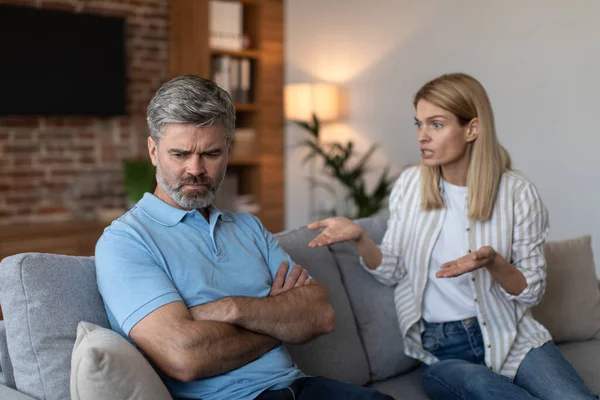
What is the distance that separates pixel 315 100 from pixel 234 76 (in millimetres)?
715

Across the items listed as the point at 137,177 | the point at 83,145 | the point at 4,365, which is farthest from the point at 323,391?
the point at 83,145

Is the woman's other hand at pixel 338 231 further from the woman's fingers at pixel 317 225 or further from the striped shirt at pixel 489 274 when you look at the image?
the striped shirt at pixel 489 274

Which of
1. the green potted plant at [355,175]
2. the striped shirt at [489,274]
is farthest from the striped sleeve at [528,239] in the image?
the green potted plant at [355,175]

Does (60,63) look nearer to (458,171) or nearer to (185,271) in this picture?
(458,171)

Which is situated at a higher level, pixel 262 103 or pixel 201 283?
pixel 262 103

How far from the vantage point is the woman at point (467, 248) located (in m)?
2.17

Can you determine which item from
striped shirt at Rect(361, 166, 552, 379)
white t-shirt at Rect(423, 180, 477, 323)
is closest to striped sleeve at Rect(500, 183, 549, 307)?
striped shirt at Rect(361, 166, 552, 379)

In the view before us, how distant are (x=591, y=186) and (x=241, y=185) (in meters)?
2.85

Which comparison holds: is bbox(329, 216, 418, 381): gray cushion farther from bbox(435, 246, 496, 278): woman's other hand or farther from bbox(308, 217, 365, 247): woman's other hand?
bbox(435, 246, 496, 278): woman's other hand

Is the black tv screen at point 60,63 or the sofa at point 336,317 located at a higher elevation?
the black tv screen at point 60,63

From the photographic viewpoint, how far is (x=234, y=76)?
5480 mm

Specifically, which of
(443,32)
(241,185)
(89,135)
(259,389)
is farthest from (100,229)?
(259,389)

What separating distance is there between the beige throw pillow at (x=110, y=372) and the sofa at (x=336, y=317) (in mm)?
21

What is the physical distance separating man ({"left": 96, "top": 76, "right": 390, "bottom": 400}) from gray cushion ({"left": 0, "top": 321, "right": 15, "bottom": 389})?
27 centimetres
